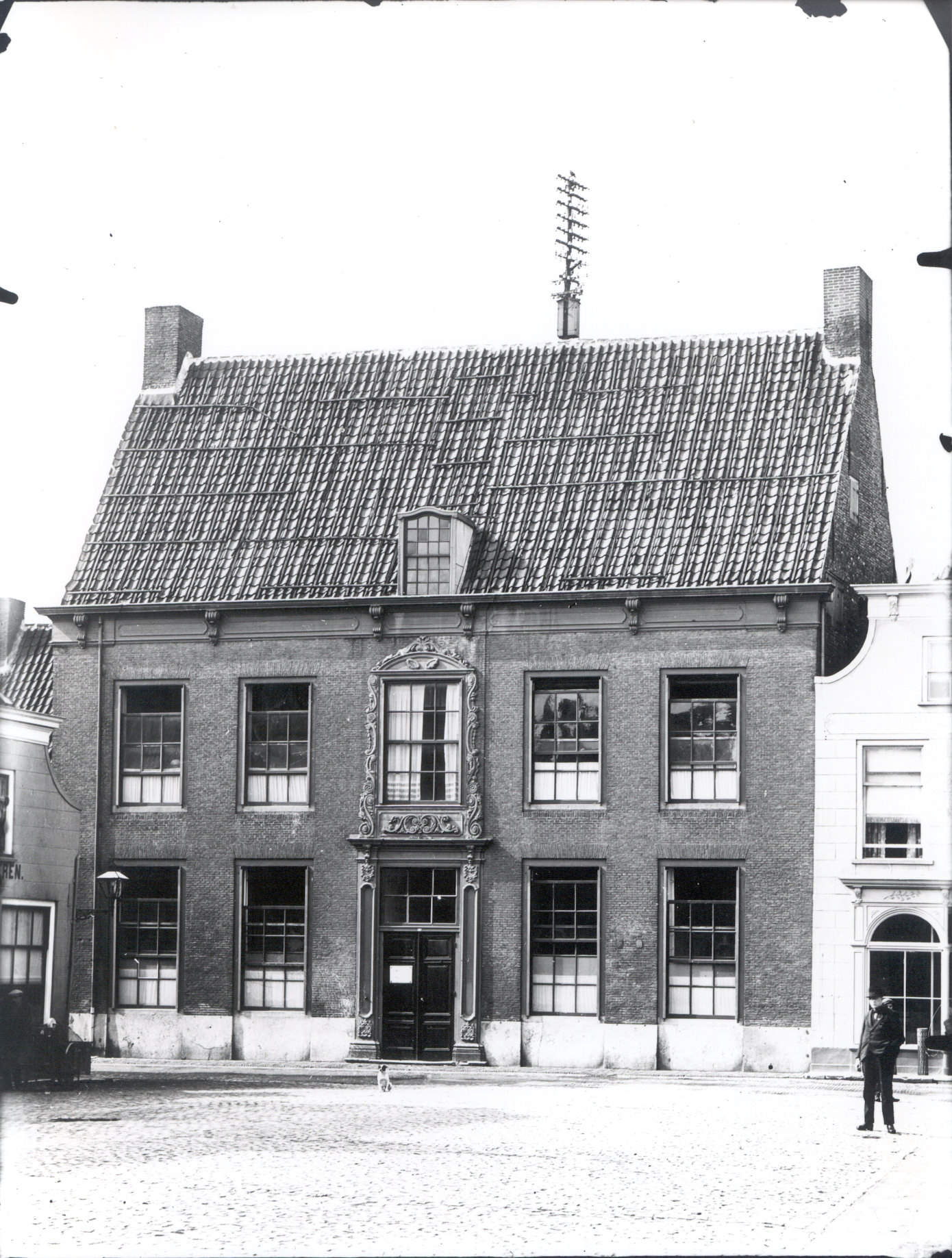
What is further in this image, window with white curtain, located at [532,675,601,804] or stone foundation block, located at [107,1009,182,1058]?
stone foundation block, located at [107,1009,182,1058]

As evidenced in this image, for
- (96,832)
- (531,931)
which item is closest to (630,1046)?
(531,931)

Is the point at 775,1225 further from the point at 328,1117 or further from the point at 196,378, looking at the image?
the point at 196,378

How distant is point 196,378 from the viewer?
3659 centimetres

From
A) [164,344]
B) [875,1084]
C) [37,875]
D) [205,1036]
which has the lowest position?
[205,1036]

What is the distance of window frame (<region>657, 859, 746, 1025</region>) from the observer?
98.1ft

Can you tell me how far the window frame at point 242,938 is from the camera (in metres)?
32.0

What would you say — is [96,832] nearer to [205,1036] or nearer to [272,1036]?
[205,1036]

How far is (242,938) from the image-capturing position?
32.3 metres

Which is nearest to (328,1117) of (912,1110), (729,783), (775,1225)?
(912,1110)

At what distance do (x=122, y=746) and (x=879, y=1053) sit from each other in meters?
17.6

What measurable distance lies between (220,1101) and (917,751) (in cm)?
1246

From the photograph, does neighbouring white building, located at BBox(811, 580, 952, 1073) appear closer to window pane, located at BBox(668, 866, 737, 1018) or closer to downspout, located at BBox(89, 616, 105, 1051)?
window pane, located at BBox(668, 866, 737, 1018)

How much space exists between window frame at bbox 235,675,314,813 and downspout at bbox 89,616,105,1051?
2549 millimetres

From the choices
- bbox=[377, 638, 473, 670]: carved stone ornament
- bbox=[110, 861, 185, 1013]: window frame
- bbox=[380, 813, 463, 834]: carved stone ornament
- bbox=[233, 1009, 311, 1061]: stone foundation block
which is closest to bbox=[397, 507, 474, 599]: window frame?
bbox=[377, 638, 473, 670]: carved stone ornament
